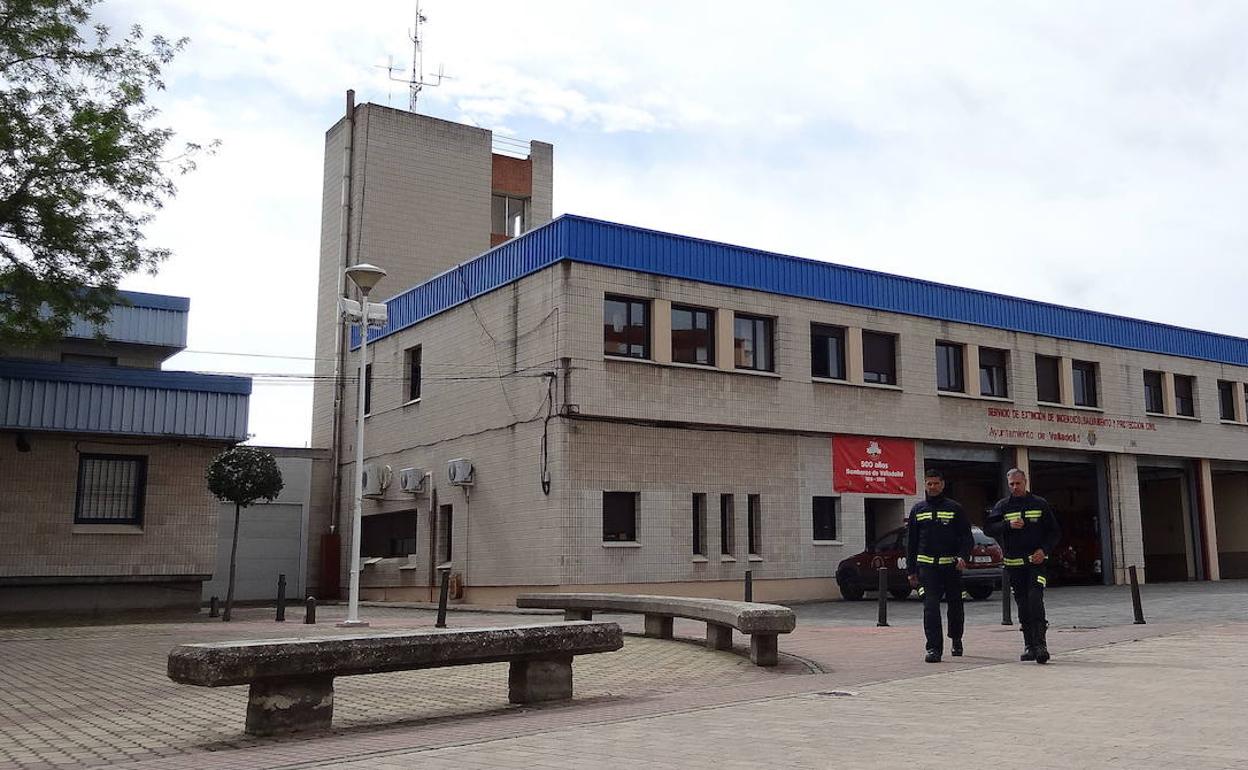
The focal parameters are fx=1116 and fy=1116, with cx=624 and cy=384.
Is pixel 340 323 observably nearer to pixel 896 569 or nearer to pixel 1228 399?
pixel 896 569

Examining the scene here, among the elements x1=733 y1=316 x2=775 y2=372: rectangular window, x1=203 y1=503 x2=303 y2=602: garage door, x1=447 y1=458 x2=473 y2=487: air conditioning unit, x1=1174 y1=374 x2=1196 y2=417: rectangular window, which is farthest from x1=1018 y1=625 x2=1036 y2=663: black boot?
x1=1174 y1=374 x2=1196 y2=417: rectangular window

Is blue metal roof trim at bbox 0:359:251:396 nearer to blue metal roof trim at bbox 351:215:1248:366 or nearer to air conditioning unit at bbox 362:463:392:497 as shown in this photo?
blue metal roof trim at bbox 351:215:1248:366

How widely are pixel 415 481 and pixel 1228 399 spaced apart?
91.3 feet

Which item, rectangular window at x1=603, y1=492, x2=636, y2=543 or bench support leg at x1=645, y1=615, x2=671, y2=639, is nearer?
bench support leg at x1=645, y1=615, x2=671, y2=639

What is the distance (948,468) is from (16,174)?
24437mm

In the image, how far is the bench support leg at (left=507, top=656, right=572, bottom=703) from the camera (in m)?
8.83

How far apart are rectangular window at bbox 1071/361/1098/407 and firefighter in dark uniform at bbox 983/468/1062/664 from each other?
23.2 m

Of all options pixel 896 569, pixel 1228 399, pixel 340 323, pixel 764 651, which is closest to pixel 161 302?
pixel 340 323

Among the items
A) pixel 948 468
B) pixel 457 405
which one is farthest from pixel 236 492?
pixel 948 468

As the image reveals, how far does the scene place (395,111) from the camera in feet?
115

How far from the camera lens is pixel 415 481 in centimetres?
2689

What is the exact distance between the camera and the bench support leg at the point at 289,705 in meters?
7.38

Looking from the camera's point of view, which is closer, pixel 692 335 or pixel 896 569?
pixel 896 569

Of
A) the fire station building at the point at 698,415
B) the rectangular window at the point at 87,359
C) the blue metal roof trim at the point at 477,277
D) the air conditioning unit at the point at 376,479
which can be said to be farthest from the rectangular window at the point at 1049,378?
the rectangular window at the point at 87,359
